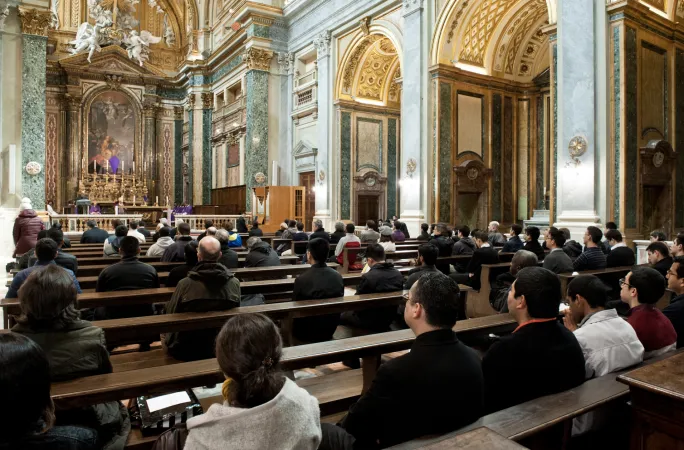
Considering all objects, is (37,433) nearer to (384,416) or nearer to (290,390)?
(290,390)

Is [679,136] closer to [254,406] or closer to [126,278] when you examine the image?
[126,278]

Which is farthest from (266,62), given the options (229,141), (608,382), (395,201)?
(608,382)

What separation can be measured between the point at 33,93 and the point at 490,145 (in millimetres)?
12851

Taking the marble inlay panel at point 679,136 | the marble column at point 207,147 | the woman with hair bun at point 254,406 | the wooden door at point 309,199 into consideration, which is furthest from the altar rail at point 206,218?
the woman with hair bun at point 254,406

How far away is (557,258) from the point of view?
552cm

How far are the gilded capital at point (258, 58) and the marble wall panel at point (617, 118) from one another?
1170 cm

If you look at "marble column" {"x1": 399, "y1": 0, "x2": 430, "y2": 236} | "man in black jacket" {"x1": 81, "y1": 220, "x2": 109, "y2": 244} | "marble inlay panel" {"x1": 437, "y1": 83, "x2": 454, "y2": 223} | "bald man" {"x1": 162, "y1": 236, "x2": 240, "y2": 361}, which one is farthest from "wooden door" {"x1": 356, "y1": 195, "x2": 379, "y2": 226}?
"bald man" {"x1": 162, "y1": 236, "x2": 240, "y2": 361}

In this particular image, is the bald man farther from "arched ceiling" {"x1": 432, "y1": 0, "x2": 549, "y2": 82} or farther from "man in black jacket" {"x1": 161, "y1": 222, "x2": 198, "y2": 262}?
"arched ceiling" {"x1": 432, "y1": 0, "x2": 549, "y2": 82}

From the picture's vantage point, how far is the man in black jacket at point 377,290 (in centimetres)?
431

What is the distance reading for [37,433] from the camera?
1.28 meters

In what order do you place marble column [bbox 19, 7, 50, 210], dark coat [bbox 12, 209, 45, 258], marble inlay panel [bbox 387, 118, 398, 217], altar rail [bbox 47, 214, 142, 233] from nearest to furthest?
dark coat [bbox 12, 209, 45, 258], marble column [bbox 19, 7, 50, 210], altar rail [bbox 47, 214, 142, 233], marble inlay panel [bbox 387, 118, 398, 217]

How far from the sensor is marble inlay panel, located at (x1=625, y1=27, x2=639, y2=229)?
888cm

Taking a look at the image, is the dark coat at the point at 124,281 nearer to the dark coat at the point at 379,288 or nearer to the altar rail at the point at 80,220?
the dark coat at the point at 379,288

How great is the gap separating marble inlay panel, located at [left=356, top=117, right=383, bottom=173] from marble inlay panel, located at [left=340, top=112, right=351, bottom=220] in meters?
0.38
